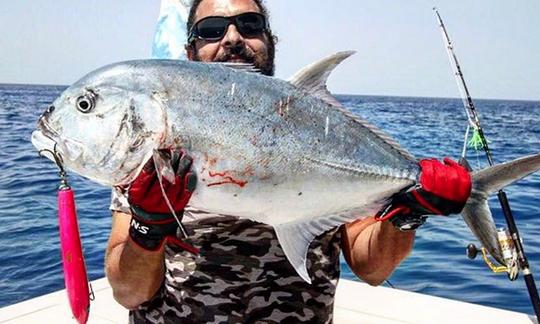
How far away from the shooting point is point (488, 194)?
2.12 metres

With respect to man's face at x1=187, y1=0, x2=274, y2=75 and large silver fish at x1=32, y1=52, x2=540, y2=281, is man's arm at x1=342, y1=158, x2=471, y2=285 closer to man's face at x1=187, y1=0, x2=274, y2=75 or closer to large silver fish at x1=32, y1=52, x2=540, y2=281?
large silver fish at x1=32, y1=52, x2=540, y2=281

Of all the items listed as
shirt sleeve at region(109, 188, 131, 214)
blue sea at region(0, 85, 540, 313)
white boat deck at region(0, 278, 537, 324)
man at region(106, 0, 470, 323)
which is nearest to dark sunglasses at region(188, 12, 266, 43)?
man at region(106, 0, 470, 323)

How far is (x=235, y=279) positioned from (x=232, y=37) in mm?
1079

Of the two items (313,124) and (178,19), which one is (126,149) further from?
(178,19)

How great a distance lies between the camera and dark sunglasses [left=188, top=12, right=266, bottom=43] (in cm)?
261

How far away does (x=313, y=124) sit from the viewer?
2037 millimetres

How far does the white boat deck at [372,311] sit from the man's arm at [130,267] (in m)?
1.78

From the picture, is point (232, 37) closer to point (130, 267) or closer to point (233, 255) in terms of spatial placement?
point (233, 255)

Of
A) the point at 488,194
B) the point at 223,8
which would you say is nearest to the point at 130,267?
the point at 223,8

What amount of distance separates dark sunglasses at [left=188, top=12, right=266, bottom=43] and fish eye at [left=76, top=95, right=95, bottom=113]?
85 cm

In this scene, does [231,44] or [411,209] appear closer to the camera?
[411,209]

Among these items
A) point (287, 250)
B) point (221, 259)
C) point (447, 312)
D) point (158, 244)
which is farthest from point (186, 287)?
point (447, 312)

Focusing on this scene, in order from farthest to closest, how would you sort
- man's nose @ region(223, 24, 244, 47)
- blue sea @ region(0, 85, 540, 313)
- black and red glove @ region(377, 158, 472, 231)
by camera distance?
1. blue sea @ region(0, 85, 540, 313)
2. man's nose @ region(223, 24, 244, 47)
3. black and red glove @ region(377, 158, 472, 231)

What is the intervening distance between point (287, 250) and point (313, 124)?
1.59 feet
